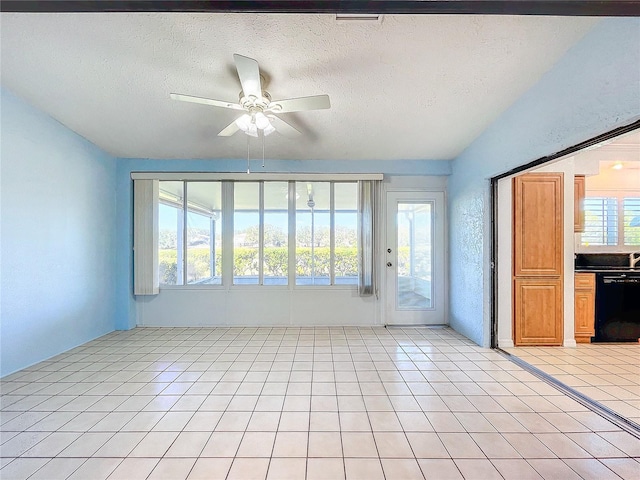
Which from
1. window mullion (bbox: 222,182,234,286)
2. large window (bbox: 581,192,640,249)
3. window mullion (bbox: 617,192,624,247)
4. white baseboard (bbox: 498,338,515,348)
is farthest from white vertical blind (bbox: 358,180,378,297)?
window mullion (bbox: 617,192,624,247)

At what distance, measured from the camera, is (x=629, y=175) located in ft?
15.1

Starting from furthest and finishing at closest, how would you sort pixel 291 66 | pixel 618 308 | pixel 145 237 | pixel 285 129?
1. pixel 145 237
2. pixel 618 308
3. pixel 285 129
4. pixel 291 66

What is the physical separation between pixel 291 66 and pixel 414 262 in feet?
10.4

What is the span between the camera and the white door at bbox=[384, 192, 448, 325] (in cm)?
439

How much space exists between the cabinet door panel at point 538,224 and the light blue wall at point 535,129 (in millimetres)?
396

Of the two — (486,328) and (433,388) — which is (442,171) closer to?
(486,328)

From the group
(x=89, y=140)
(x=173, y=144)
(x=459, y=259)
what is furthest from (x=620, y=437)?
(x=89, y=140)

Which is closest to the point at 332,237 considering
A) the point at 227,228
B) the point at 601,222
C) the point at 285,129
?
the point at 227,228

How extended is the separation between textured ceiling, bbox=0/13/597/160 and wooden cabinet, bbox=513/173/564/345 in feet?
3.49

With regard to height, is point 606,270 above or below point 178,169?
below

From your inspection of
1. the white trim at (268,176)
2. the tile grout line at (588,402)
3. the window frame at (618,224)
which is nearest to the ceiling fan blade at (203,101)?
the white trim at (268,176)

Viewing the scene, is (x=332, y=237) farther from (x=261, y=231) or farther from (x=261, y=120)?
(x=261, y=120)

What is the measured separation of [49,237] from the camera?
3.08 m

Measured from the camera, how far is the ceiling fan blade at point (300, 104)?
7.18 ft
